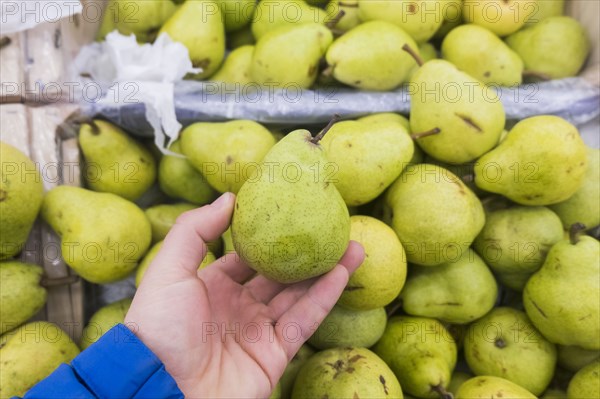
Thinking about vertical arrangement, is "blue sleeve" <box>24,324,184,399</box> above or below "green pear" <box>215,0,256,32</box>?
below

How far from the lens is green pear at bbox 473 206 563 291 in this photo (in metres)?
1.49

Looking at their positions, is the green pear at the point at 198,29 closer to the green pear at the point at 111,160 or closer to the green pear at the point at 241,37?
the green pear at the point at 241,37

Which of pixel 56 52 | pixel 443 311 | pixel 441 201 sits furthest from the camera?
pixel 56 52

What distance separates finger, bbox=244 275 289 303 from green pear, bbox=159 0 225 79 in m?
0.93

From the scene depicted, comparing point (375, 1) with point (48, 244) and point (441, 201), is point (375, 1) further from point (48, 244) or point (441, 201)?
point (48, 244)

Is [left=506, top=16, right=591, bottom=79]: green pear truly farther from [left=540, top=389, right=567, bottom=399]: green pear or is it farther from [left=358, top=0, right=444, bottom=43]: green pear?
[left=540, top=389, right=567, bottom=399]: green pear

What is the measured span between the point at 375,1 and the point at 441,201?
Result: 2.67 ft

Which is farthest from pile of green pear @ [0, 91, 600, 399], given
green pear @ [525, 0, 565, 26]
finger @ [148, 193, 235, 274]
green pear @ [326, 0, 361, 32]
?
green pear @ [525, 0, 565, 26]

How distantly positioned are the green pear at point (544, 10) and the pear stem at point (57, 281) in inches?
77.0

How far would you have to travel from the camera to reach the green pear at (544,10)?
192 cm

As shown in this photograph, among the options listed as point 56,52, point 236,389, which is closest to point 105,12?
point 56,52

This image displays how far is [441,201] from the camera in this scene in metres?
1.36

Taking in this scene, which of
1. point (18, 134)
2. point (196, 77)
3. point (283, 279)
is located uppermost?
point (196, 77)

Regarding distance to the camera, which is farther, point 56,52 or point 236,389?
point 56,52
